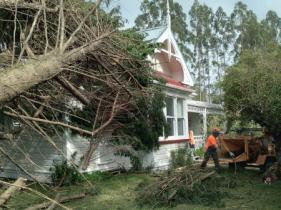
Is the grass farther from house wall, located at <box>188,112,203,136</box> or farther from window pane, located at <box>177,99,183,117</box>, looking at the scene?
house wall, located at <box>188,112,203,136</box>

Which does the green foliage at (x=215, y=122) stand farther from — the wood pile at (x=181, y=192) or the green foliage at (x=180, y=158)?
the wood pile at (x=181, y=192)

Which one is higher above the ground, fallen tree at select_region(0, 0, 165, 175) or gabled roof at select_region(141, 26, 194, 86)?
gabled roof at select_region(141, 26, 194, 86)

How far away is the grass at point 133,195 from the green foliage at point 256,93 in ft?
6.53

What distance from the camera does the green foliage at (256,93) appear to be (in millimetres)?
14531

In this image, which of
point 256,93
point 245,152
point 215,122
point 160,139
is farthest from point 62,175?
point 215,122

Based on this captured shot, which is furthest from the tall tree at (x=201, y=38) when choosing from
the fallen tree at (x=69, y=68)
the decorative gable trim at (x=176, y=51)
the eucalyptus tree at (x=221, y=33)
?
the fallen tree at (x=69, y=68)

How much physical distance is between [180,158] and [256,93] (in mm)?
4788

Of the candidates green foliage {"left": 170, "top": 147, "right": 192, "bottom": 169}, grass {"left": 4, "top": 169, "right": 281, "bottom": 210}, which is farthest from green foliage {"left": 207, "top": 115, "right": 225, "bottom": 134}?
grass {"left": 4, "top": 169, "right": 281, "bottom": 210}

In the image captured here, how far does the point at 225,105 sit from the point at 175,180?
596 centimetres

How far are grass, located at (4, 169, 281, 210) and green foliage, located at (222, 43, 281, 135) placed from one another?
6.53ft

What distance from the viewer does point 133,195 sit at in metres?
11.8

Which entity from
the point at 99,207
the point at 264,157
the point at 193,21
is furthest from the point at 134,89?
the point at 193,21

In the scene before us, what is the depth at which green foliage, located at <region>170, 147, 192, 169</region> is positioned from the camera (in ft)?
59.9

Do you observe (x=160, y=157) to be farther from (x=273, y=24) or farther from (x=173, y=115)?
(x=273, y=24)
